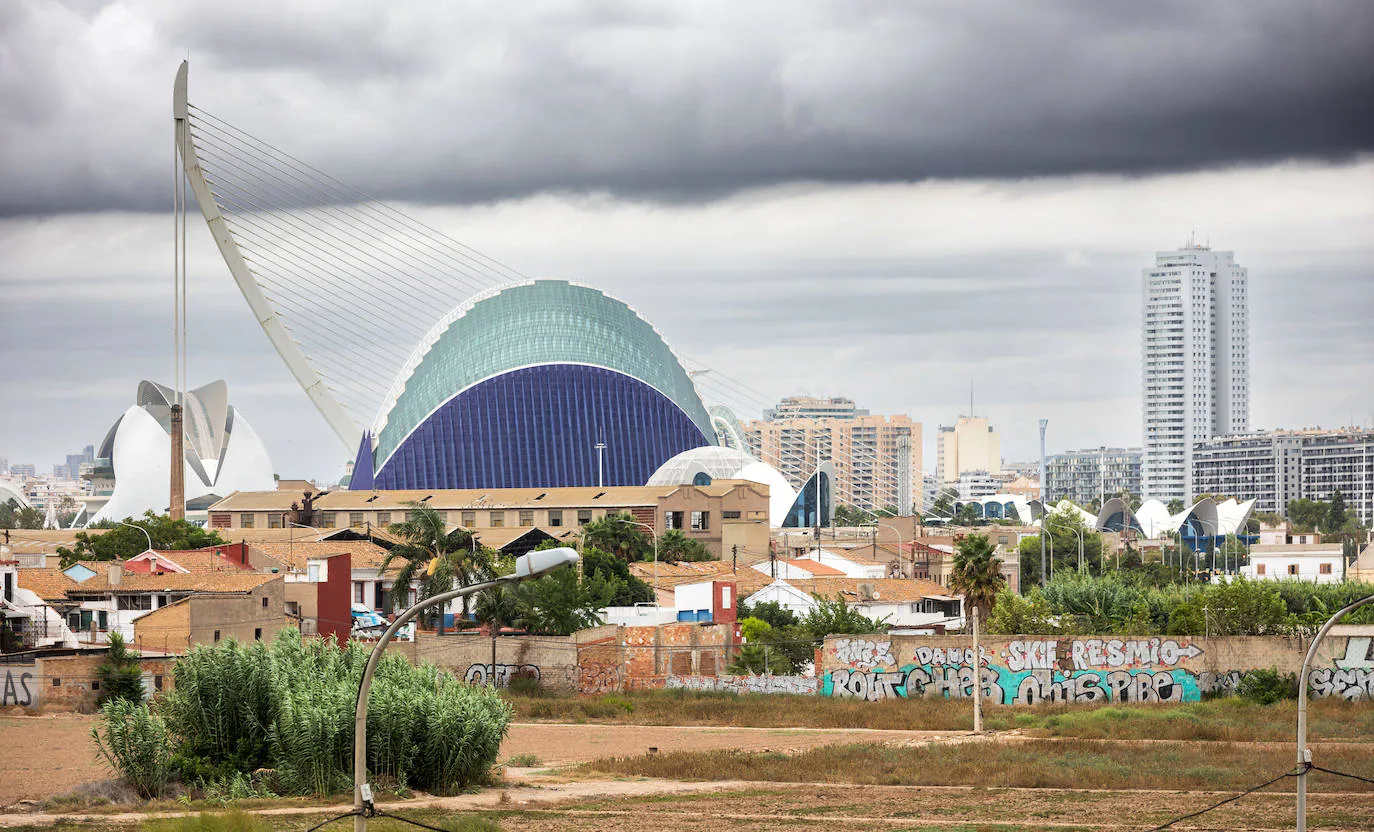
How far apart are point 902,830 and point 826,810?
9.89 ft

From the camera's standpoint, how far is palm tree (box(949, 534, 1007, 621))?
54.8 meters

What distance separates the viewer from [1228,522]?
169m

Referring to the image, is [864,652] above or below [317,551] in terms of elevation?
below

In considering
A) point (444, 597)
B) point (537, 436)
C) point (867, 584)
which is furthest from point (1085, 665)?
point (537, 436)

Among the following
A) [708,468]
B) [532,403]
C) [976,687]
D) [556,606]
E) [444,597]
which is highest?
[532,403]

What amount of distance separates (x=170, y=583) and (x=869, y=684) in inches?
1030

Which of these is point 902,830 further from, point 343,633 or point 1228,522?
point 1228,522

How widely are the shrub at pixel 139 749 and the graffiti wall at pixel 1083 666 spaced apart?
75.1 feet

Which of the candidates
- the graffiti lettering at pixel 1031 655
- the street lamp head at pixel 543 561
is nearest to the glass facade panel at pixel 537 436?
the graffiti lettering at pixel 1031 655

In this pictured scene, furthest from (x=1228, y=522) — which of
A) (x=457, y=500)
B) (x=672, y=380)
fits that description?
(x=457, y=500)

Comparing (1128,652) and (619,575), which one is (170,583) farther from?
(1128,652)

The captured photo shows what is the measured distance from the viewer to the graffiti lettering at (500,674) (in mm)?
56094

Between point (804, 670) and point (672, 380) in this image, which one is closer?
point (804, 670)

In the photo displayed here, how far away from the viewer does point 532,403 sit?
144m
